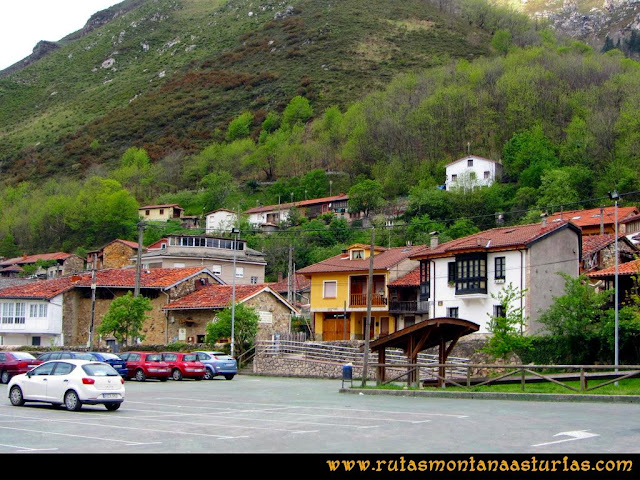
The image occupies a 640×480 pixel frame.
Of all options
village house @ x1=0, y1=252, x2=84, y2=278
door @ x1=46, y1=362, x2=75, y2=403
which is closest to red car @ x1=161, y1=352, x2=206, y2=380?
door @ x1=46, y1=362, x2=75, y2=403

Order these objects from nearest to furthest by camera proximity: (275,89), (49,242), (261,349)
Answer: (261,349)
(49,242)
(275,89)

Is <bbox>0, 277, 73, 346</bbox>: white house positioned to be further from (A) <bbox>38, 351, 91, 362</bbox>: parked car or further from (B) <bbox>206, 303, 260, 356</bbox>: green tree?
(A) <bbox>38, 351, 91, 362</bbox>: parked car

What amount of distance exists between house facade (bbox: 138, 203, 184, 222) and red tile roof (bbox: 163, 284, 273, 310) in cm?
7049

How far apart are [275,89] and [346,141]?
2292 inches

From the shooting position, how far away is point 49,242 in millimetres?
135125

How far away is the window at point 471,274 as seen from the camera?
52.2 m

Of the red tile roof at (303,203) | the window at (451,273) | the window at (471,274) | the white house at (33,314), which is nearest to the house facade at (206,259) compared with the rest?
the white house at (33,314)

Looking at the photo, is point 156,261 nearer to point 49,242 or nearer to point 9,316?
point 9,316

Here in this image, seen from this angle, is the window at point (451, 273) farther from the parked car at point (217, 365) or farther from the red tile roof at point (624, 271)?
the parked car at point (217, 365)

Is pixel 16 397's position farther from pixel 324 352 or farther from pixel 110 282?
pixel 110 282

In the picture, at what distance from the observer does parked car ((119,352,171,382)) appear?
42969 millimetres

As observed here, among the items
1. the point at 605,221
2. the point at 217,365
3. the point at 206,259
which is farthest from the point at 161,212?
the point at 217,365

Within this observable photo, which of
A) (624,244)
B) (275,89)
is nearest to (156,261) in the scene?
(624,244)

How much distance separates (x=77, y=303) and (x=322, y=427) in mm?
47489
